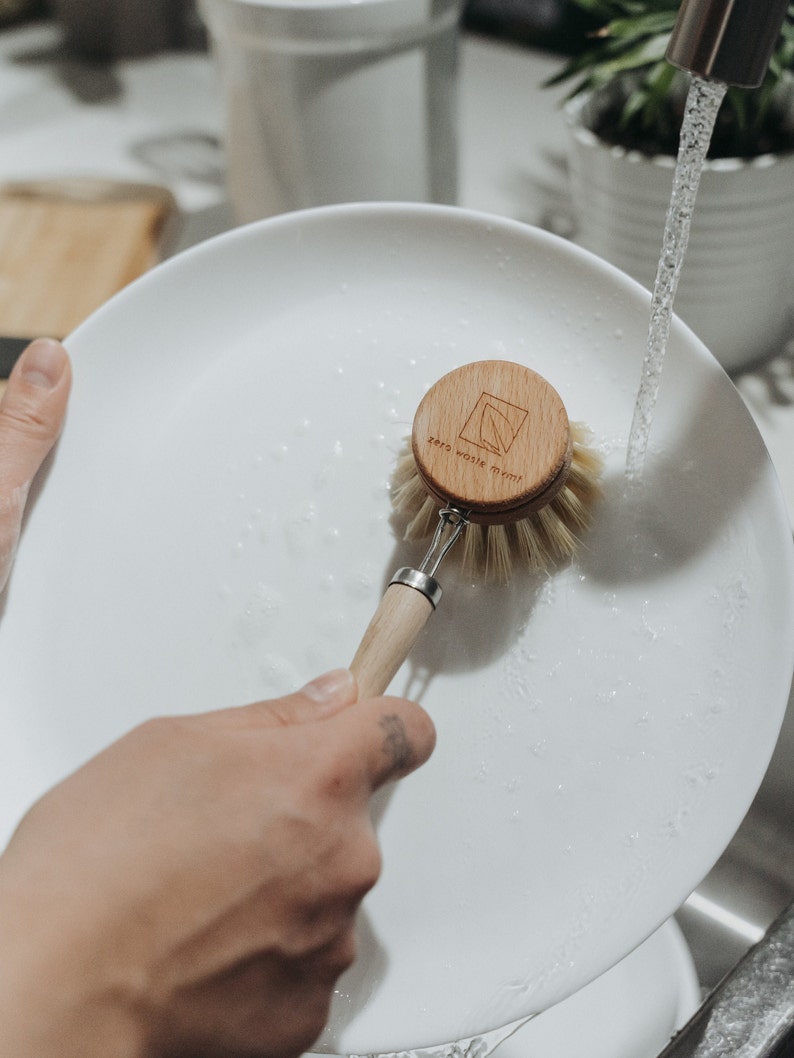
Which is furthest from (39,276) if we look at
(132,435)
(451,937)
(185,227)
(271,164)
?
(451,937)

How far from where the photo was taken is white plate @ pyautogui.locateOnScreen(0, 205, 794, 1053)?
0.35 meters

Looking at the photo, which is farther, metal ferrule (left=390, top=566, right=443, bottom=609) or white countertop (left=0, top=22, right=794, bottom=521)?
white countertop (left=0, top=22, right=794, bottom=521)

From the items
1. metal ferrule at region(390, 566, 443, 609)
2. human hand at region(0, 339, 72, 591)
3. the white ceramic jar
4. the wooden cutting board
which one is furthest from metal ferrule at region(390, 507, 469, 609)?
the wooden cutting board

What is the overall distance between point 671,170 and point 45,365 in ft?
1.12

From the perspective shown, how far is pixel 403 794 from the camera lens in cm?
38

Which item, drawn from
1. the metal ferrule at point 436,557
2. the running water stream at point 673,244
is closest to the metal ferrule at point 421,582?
the metal ferrule at point 436,557

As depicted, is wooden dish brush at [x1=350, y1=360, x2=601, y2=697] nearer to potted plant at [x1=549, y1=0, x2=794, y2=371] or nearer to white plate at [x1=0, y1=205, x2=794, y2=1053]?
white plate at [x1=0, y1=205, x2=794, y2=1053]

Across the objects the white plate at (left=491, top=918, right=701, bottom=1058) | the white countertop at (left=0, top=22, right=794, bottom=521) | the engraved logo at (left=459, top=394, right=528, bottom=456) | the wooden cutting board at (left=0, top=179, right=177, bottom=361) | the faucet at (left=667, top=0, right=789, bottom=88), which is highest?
the faucet at (left=667, top=0, right=789, bottom=88)

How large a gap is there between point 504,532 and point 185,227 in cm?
50

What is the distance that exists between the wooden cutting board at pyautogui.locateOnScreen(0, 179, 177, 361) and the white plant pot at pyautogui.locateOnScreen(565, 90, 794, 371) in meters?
0.35

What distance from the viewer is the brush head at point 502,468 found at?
0.36m

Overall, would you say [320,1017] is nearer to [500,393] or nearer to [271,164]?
[500,393]

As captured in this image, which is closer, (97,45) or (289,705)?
(289,705)

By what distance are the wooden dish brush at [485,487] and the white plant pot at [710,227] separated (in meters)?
0.19
